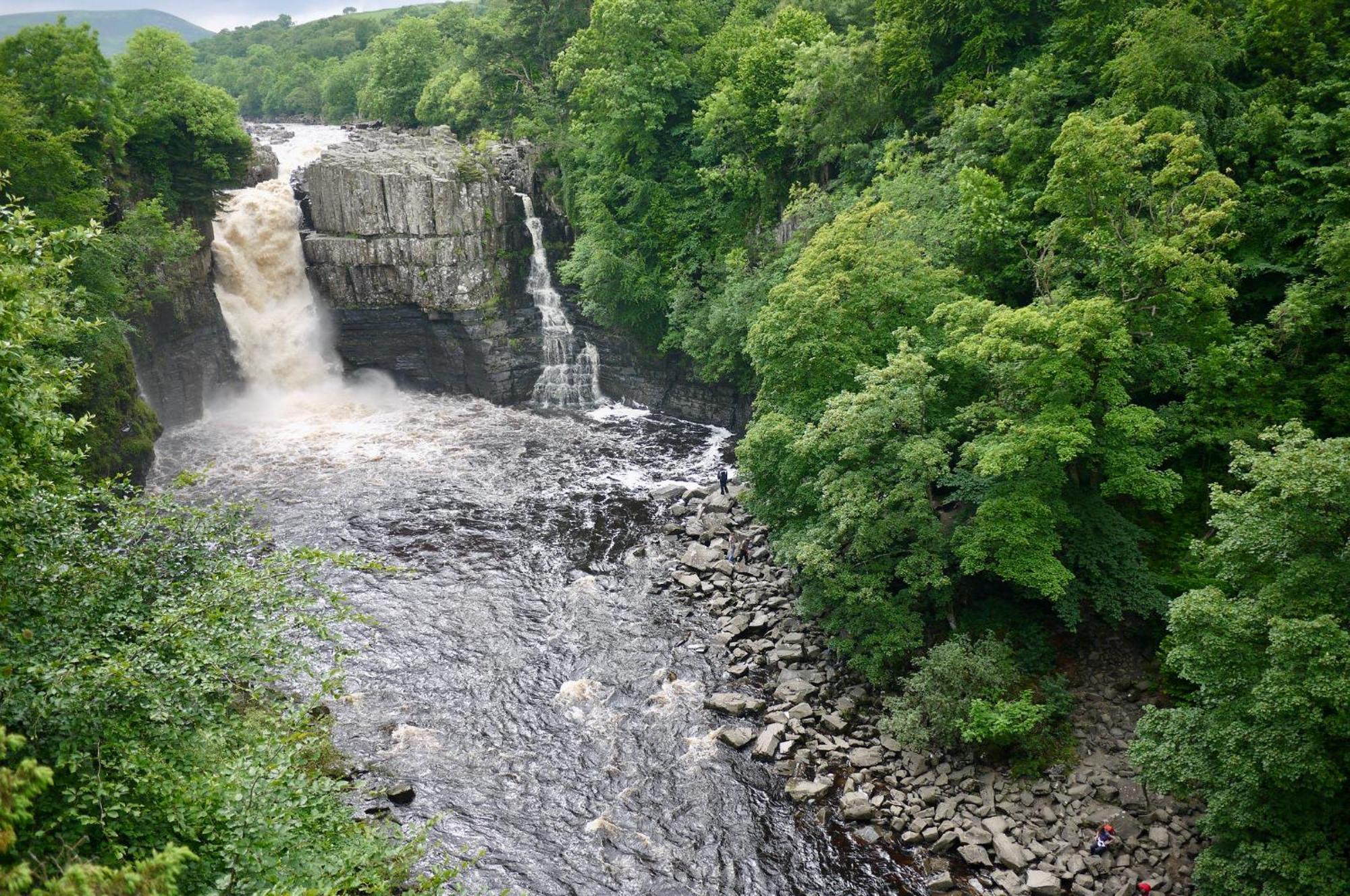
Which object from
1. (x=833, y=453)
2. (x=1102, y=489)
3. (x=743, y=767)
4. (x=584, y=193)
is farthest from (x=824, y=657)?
(x=584, y=193)

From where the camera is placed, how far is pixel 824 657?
25.6m

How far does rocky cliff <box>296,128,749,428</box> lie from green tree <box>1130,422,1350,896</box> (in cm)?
2982

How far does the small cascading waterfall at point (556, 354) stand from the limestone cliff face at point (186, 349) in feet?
60.3

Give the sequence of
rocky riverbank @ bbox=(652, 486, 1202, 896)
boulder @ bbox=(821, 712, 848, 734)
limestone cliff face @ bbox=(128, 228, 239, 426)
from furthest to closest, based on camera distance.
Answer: limestone cliff face @ bbox=(128, 228, 239, 426), boulder @ bbox=(821, 712, 848, 734), rocky riverbank @ bbox=(652, 486, 1202, 896)

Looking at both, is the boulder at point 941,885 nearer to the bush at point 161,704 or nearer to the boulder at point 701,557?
the bush at point 161,704

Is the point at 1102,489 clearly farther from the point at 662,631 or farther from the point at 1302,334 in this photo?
the point at 662,631

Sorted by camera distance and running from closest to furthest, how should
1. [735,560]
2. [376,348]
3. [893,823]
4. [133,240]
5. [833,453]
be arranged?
[893,823] → [833,453] → [735,560] → [133,240] → [376,348]

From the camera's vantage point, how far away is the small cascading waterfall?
5044 centimetres

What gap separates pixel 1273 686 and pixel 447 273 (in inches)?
1749

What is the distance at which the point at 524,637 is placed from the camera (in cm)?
2709

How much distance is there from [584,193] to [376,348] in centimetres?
1718

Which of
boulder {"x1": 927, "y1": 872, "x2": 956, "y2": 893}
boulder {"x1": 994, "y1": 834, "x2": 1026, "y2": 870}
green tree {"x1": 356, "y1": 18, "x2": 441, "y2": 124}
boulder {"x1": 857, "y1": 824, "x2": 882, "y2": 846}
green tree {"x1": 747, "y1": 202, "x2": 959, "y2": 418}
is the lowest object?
boulder {"x1": 857, "y1": 824, "x2": 882, "y2": 846}

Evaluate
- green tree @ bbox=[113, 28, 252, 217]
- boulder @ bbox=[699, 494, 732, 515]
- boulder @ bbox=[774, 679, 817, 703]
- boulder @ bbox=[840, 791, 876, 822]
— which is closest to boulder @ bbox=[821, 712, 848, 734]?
boulder @ bbox=[774, 679, 817, 703]

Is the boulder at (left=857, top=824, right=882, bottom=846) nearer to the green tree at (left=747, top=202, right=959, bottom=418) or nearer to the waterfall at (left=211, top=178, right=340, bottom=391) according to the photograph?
the green tree at (left=747, top=202, right=959, bottom=418)
